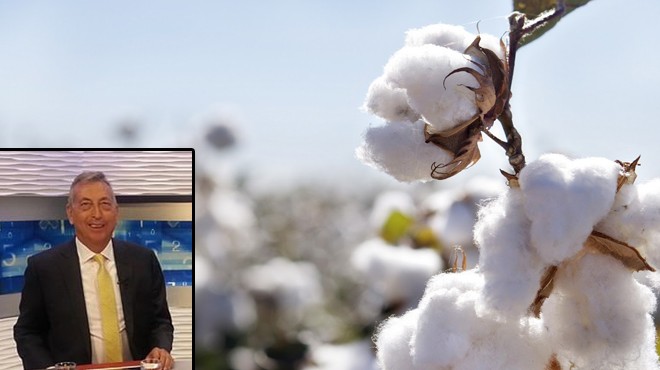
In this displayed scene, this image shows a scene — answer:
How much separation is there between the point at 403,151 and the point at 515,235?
136mm

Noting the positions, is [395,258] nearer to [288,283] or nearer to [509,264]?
[288,283]

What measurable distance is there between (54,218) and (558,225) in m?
1.18

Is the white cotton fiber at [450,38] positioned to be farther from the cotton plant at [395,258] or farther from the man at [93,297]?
the man at [93,297]

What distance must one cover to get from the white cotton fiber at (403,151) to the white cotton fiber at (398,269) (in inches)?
22.9

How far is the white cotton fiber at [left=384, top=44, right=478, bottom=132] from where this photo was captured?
730 mm

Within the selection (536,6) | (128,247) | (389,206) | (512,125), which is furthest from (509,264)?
(128,247)

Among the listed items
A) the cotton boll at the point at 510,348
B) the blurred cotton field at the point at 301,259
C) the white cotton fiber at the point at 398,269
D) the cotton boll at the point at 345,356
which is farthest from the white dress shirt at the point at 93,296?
the cotton boll at the point at 510,348

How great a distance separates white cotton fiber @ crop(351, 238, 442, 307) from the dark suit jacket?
0.46 m

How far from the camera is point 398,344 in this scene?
81 centimetres

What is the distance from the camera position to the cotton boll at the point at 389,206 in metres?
1.46

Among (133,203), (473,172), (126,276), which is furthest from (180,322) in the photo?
(473,172)

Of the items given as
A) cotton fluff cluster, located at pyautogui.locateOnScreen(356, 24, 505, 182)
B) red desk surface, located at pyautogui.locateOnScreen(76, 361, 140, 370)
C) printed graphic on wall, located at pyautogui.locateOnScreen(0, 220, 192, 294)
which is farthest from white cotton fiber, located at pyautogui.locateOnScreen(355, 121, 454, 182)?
red desk surface, located at pyautogui.locateOnScreen(76, 361, 140, 370)

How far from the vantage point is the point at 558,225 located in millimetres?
679

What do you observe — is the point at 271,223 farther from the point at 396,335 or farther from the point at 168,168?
the point at 396,335
